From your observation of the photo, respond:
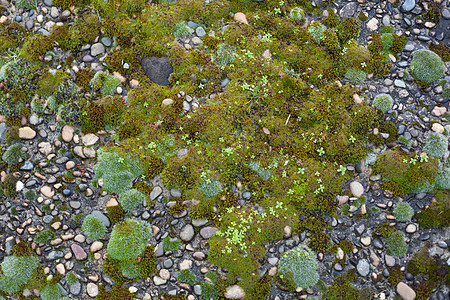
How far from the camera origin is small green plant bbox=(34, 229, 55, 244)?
7129mm

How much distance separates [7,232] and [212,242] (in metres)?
4.57

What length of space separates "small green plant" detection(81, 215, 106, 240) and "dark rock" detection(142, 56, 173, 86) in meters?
3.61

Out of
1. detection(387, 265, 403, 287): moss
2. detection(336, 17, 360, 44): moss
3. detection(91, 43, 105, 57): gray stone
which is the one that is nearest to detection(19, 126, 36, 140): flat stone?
detection(91, 43, 105, 57): gray stone

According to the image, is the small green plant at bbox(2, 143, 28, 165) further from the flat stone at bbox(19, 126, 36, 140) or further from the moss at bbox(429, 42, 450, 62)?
the moss at bbox(429, 42, 450, 62)

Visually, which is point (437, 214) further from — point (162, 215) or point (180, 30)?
point (180, 30)

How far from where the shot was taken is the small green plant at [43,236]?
7.13 m

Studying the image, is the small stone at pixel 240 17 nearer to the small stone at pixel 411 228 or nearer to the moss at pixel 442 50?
the moss at pixel 442 50

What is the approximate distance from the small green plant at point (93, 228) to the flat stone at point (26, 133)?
252cm

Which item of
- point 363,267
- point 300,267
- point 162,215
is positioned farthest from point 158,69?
point 363,267

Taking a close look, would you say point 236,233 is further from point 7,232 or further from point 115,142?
point 7,232

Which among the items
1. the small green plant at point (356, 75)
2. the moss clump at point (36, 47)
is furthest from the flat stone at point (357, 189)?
the moss clump at point (36, 47)

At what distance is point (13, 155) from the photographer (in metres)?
7.64

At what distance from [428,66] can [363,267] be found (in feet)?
17.0

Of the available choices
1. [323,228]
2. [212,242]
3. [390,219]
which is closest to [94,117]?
[212,242]
